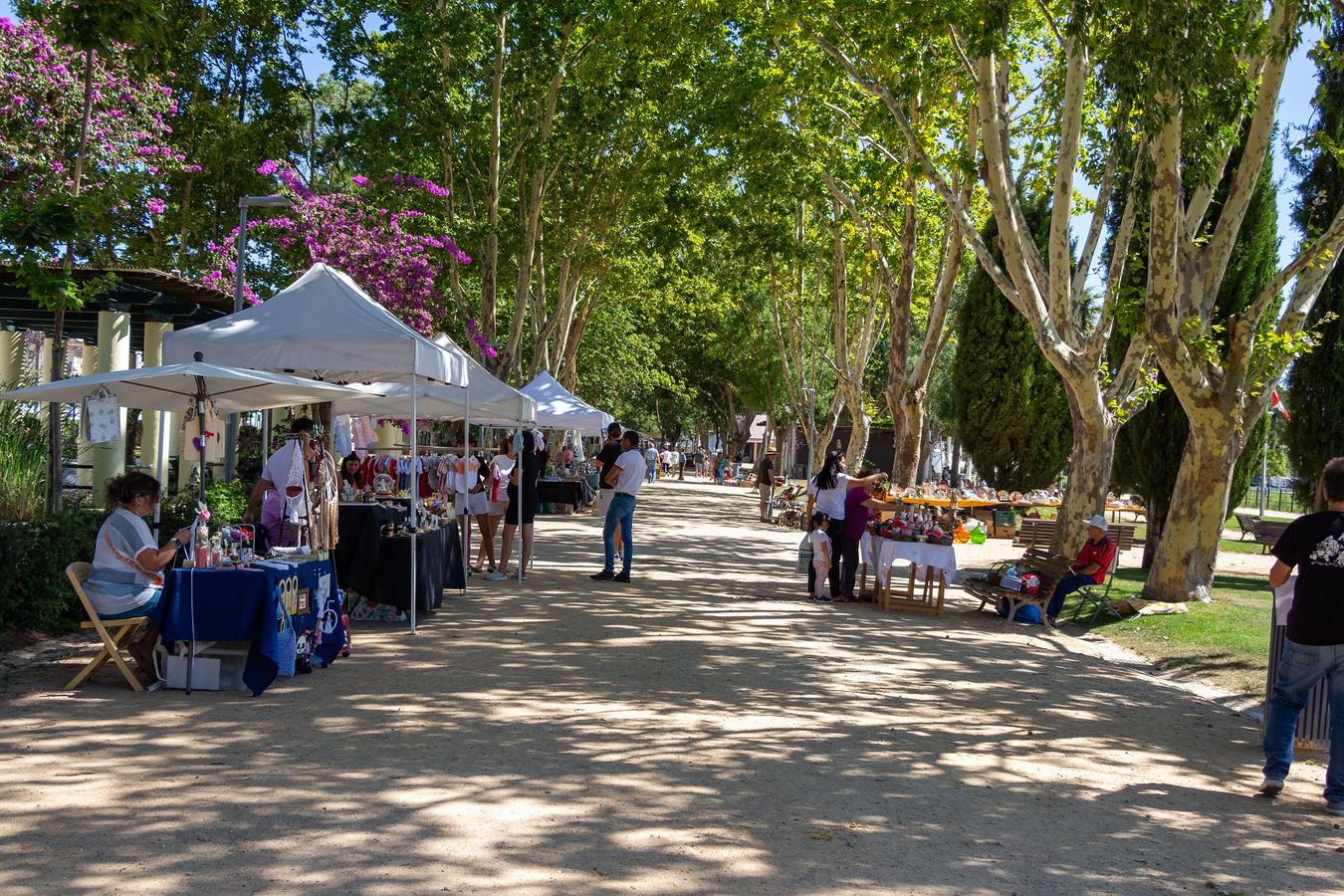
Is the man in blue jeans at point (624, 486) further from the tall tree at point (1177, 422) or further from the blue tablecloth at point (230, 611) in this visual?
the tall tree at point (1177, 422)

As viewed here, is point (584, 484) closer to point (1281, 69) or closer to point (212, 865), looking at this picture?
point (1281, 69)

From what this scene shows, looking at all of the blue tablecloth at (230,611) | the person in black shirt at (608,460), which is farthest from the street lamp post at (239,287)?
the blue tablecloth at (230,611)

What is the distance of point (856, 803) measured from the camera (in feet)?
18.8

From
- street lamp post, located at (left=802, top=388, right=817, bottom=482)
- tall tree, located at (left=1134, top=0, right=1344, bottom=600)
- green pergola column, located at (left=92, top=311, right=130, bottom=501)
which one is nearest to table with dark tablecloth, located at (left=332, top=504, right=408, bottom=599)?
green pergola column, located at (left=92, top=311, right=130, bottom=501)

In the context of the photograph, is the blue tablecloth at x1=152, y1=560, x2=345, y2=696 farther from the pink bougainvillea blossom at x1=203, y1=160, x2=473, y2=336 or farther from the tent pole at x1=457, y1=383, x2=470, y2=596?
the pink bougainvillea blossom at x1=203, y1=160, x2=473, y2=336

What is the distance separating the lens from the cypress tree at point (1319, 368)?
19047mm

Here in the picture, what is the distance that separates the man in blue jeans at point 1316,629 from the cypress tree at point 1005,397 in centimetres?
2429

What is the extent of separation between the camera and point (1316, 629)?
19.9ft

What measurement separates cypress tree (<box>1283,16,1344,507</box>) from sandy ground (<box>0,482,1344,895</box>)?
40.1ft

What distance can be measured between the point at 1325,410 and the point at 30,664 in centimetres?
1945

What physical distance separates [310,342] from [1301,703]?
7648 mm

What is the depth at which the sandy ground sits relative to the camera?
4.70 metres

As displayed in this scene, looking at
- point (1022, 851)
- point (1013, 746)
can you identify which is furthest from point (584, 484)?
point (1022, 851)

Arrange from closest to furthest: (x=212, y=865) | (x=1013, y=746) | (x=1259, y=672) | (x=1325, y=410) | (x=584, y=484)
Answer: (x=212, y=865) → (x=1013, y=746) → (x=1259, y=672) → (x=1325, y=410) → (x=584, y=484)
